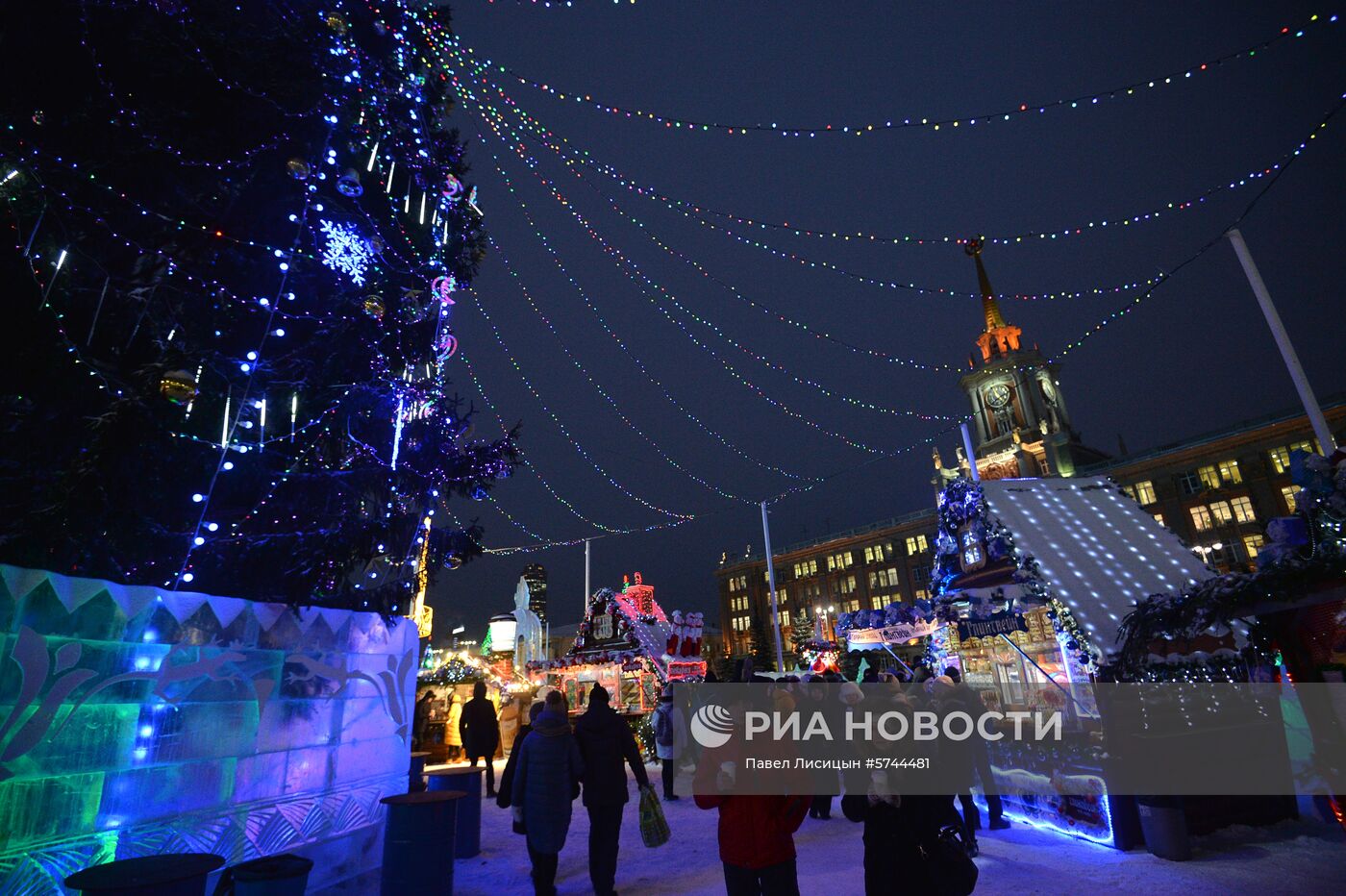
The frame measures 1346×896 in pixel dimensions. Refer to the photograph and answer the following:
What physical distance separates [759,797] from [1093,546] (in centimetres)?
874

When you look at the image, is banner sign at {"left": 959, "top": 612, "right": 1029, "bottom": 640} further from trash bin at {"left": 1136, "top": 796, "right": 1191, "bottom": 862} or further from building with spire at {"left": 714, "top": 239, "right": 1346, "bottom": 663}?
building with spire at {"left": 714, "top": 239, "right": 1346, "bottom": 663}

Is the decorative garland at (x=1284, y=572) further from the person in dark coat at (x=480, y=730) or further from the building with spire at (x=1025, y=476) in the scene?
the building with spire at (x=1025, y=476)

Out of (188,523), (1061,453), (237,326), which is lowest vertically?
(188,523)

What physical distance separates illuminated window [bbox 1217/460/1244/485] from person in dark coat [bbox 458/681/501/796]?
5178cm

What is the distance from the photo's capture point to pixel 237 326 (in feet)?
22.2

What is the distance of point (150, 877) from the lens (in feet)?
10.6

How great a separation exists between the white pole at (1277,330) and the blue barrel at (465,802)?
35.4 ft

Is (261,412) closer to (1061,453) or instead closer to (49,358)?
(49,358)

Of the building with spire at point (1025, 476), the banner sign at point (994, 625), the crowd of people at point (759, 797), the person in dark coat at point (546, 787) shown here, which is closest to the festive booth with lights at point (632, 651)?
the crowd of people at point (759, 797)

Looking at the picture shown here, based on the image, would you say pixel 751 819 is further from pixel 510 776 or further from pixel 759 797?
pixel 510 776

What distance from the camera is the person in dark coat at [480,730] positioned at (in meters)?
11.3

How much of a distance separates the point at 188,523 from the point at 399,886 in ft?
12.8

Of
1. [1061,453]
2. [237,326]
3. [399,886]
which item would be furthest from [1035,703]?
[1061,453]

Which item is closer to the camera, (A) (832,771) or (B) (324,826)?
(B) (324,826)
